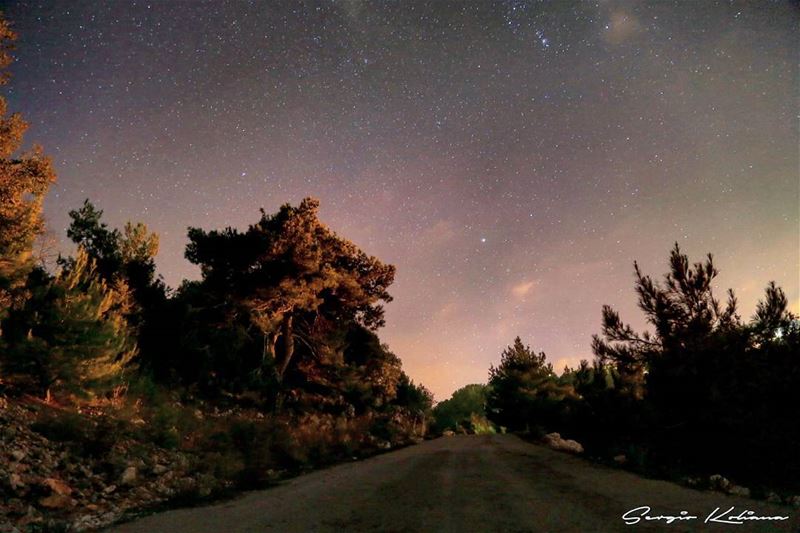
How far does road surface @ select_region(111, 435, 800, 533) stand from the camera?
5.93 meters

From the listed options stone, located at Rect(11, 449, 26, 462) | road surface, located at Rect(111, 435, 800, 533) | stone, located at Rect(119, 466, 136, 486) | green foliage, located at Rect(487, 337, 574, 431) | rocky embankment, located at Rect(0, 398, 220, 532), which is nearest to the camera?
road surface, located at Rect(111, 435, 800, 533)

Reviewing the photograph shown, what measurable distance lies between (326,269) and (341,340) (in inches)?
205

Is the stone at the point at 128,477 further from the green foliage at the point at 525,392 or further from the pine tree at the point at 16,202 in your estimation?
the green foliage at the point at 525,392

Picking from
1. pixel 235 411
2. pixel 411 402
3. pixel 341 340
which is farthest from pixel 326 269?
pixel 411 402

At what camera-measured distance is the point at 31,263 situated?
47.4ft

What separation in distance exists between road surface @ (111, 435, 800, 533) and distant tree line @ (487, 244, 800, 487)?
11.2 feet

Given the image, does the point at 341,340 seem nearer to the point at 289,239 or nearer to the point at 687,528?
the point at 289,239

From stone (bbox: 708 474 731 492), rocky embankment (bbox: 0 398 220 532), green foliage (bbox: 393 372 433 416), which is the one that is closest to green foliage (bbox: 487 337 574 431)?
green foliage (bbox: 393 372 433 416)

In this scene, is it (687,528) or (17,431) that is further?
(17,431)

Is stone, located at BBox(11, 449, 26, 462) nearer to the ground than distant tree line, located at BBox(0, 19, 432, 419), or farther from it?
nearer to the ground
